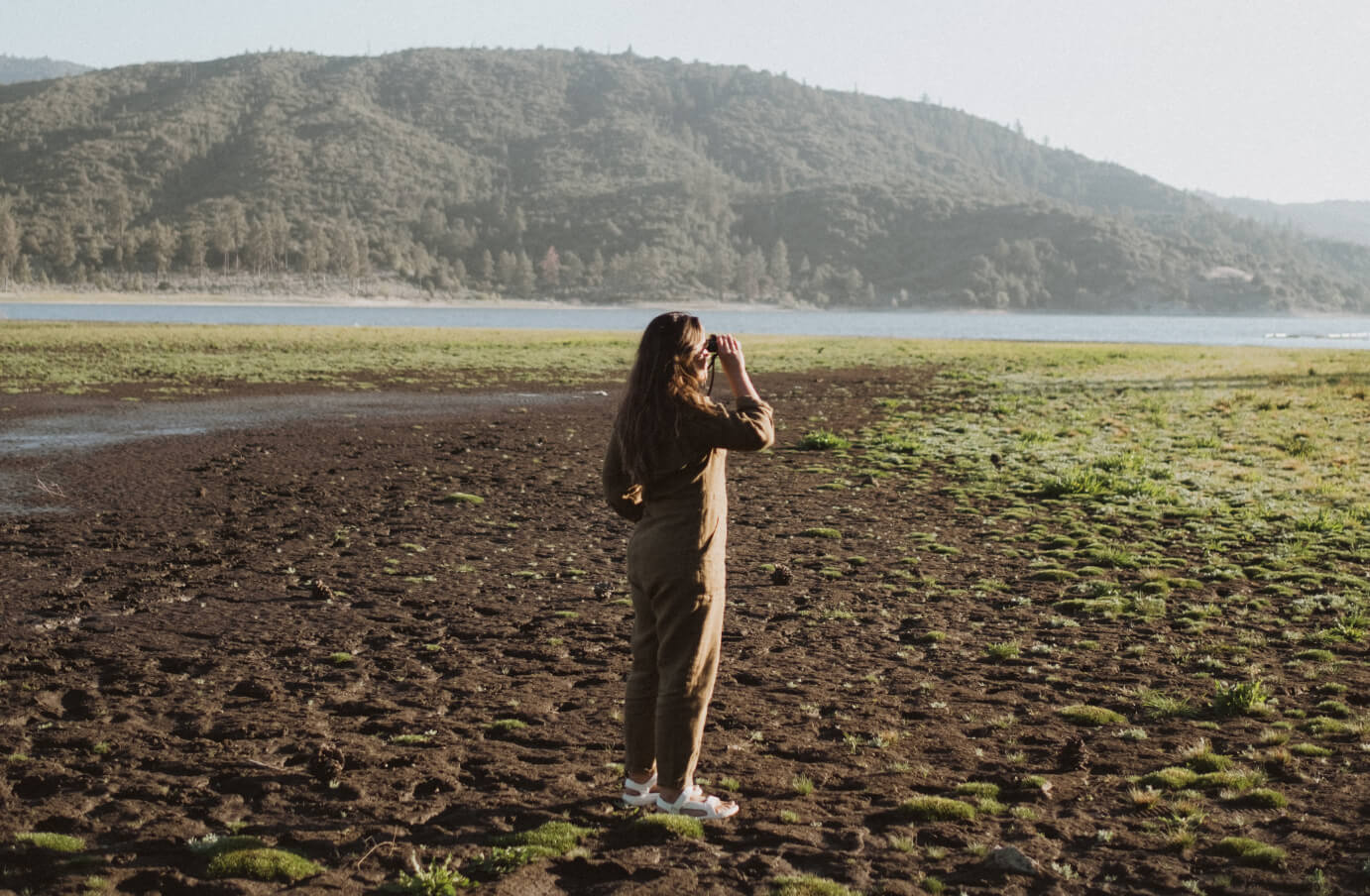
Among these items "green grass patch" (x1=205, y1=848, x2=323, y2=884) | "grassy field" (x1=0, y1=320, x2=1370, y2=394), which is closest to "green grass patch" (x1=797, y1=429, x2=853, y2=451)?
"grassy field" (x1=0, y1=320, x2=1370, y2=394)

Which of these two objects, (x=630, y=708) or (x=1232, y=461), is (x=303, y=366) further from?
(x=630, y=708)

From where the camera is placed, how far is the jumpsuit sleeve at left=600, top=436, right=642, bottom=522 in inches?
197

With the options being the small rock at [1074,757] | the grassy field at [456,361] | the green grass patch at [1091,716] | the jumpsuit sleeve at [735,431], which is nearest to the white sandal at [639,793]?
the jumpsuit sleeve at [735,431]

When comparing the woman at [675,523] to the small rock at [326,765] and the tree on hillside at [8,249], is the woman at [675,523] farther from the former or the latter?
the tree on hillside at [8,249]

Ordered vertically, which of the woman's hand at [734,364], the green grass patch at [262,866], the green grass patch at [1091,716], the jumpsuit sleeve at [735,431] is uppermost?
the woman's hand at [734,364]

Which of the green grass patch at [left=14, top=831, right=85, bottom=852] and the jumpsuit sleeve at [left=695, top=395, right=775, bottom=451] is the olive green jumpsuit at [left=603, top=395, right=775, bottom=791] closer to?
the jumpsuit sleeve at [left=695, top=395, right=775, bottom=451]

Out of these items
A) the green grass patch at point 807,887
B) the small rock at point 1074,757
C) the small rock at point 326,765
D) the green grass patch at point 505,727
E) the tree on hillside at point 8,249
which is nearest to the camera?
the green grass patch at point 807,887

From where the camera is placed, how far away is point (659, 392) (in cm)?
487

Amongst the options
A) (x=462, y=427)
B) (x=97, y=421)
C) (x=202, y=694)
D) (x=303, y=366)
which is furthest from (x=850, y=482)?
(x=303, y=366)

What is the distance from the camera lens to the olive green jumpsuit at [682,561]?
490 centimetres

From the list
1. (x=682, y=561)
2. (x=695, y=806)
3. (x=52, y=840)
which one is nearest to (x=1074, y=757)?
(x=695, y=806)

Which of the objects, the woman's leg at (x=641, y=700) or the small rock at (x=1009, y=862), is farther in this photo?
the woman's leg at (x=641, y=700)

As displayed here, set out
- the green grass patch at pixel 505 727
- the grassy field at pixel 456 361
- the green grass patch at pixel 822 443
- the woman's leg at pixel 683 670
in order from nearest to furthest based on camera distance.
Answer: the woman's leg at pixel 683 670 < the green grass patch at pixel 505 727 < the green grass patch at pixel 822 443 < the grassy field at pixel 456 361

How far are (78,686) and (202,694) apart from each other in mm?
743
